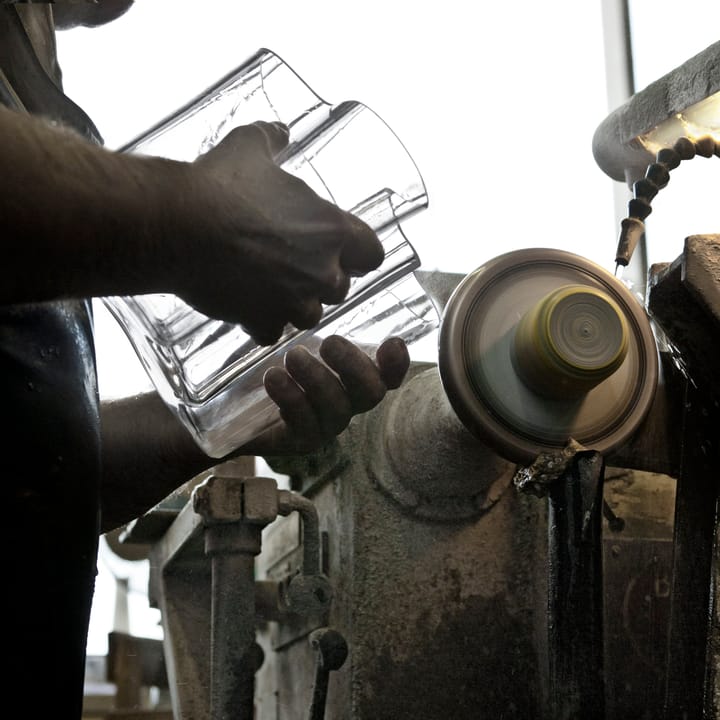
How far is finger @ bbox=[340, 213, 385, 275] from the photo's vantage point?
30.2 inches

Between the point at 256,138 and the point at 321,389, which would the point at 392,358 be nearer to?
the point at 321,389

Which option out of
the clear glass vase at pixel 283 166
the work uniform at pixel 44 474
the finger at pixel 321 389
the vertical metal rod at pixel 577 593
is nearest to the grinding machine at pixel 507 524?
the vertical metal rod at pixel 577 593

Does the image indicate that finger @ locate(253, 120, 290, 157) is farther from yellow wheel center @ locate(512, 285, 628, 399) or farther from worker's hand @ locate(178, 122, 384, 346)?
yellow wheel center @ locate(512, 285, 628, 399)

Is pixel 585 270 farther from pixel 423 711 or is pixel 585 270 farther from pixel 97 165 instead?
pixel 97 165

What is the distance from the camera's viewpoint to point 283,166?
2.95 feet

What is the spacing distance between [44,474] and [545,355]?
670 mm

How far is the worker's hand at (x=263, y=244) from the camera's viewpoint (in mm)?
720

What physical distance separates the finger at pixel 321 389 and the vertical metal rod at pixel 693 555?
1.52 ft

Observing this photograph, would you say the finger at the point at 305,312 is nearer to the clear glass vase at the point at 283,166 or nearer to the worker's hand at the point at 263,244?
Answer: the worker's hand at the point at 263,244

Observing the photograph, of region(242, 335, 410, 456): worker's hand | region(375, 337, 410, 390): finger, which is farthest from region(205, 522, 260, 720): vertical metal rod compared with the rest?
region(375, 337, 410, 390): finger

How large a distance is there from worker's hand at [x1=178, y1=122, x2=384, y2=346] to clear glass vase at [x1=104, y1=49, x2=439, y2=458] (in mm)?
121

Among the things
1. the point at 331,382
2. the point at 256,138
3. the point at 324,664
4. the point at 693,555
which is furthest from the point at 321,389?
the point at 324,664

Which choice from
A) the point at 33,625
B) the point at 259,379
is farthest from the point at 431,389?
the point at 33,625

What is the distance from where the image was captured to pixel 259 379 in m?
1.05
